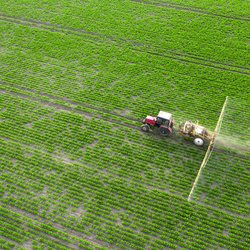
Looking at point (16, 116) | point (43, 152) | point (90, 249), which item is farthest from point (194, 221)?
point (16, 116)

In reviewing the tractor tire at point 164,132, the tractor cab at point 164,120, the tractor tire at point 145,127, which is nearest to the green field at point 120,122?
the tractor tire at point 145,127

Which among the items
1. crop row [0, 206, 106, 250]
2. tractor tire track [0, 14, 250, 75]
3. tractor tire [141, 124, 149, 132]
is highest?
tractor tire track [0, 14, 250, 75]

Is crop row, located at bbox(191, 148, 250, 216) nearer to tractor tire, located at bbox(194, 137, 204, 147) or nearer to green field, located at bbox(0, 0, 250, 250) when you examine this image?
green field, located at bbox(0, 0, 250, 250)

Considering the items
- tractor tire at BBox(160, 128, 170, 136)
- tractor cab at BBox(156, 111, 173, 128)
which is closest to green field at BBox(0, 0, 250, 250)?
tractor tire at BBox(160, 128, 170, 136)

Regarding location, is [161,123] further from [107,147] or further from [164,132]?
[107,147]

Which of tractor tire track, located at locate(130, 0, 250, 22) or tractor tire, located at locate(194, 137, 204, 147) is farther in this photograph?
tractor tire track, located at locate(130, 0, 250, 22)

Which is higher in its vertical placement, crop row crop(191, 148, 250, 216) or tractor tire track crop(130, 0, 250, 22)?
tractor tire track crop(130, 0, 250, 22)

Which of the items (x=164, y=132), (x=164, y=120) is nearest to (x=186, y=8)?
(x=164, y=120)
